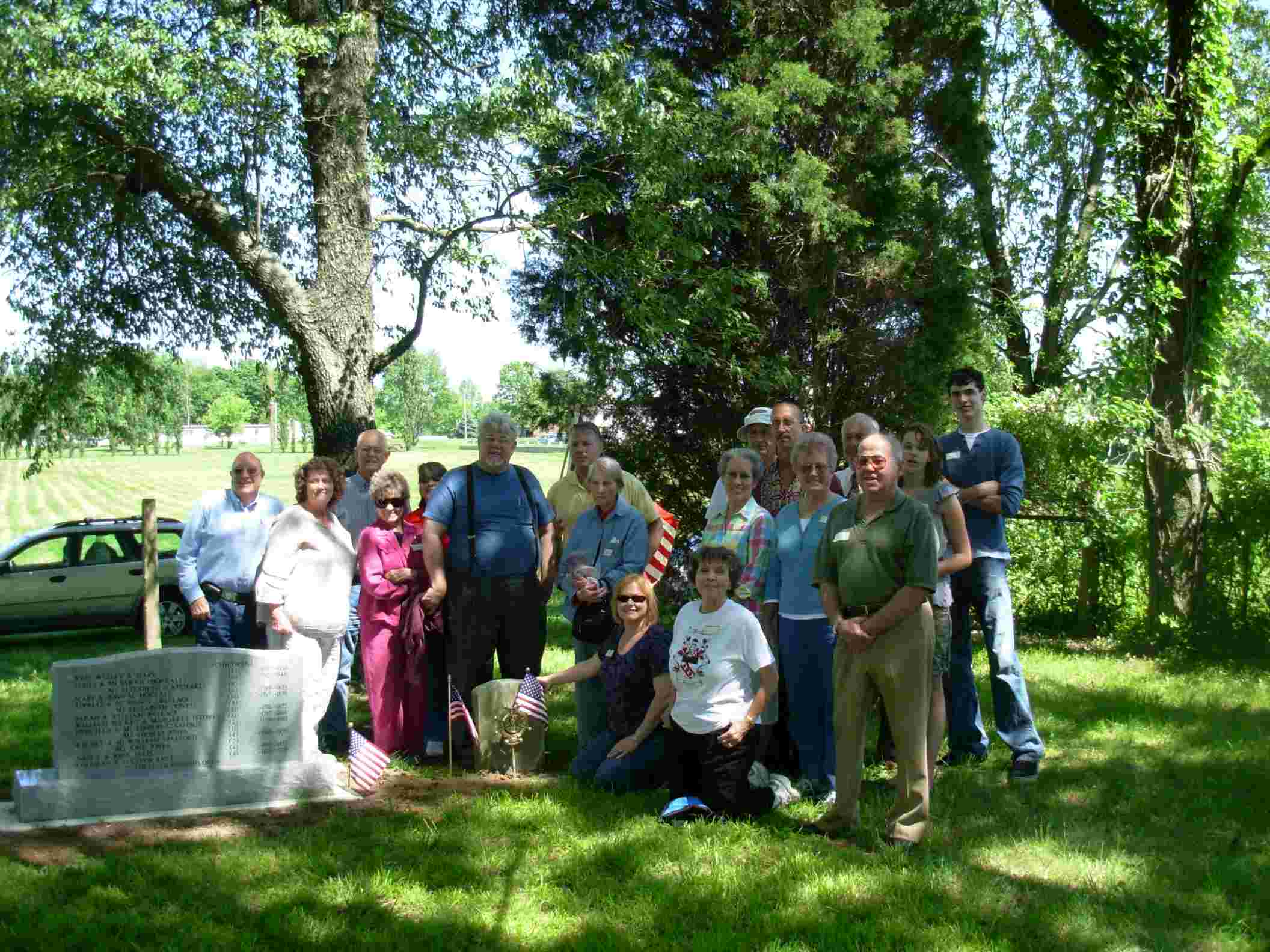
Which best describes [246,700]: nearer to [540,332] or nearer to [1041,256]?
[540,332]

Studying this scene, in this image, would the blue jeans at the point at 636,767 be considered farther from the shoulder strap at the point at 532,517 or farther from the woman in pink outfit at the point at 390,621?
the woman in pink outfit at the point at 390,621

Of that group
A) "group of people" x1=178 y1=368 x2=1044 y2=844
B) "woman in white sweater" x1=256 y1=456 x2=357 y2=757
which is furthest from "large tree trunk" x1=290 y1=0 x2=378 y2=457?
"woman in white sweater" x1=256 y1=456 x2=357 y2=757

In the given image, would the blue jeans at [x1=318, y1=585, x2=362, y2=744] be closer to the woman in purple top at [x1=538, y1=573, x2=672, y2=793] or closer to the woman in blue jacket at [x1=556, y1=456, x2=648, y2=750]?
the woman in blue jacket at [x1=556, y1=456, x2=648, y2=750]

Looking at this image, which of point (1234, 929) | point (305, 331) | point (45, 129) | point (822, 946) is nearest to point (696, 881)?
point (822, 946)

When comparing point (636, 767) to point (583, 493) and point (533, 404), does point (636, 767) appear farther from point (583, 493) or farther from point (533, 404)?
point (533, 404)

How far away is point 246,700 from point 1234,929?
4.62m

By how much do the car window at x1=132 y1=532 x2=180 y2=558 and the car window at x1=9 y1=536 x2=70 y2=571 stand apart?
83cm

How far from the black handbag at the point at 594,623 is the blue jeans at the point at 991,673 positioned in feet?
6.13

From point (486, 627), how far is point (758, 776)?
197cm

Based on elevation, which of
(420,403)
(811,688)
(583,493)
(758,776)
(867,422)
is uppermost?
(420,403)

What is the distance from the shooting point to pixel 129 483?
52.1 metres

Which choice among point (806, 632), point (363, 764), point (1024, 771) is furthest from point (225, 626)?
point (1024, 771)

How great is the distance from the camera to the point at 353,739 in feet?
20.6

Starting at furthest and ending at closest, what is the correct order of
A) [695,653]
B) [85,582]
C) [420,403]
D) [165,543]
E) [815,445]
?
[420,403] < [165,543] < [85,582] < [815,445] < [695,653]
